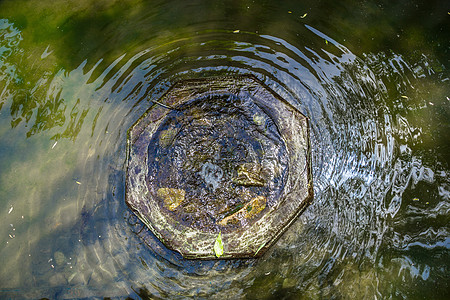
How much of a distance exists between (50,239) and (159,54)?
1.87m

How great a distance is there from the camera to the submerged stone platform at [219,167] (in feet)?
8.16

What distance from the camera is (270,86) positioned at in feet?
9.10

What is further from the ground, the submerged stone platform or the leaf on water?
the submerged stone platform

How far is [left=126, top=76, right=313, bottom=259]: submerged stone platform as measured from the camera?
2.49 metres

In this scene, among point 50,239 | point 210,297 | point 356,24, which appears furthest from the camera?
point 356,24

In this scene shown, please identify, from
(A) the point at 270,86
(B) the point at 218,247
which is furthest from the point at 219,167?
(A) the point at 270,86

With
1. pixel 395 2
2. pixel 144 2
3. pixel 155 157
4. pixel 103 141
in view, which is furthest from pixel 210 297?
pixel 395 2

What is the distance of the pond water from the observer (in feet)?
7.95

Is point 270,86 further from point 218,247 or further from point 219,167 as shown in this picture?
point 218,247

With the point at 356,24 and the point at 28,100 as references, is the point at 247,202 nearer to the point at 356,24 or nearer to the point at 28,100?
the point at 356,24

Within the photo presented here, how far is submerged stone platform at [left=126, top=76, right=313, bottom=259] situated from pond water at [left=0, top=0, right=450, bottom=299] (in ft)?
0.33

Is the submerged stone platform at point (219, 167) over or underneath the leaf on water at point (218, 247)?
over

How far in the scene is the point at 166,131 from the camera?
2719mm

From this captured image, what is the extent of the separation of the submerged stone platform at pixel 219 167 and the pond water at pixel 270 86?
10 cm
